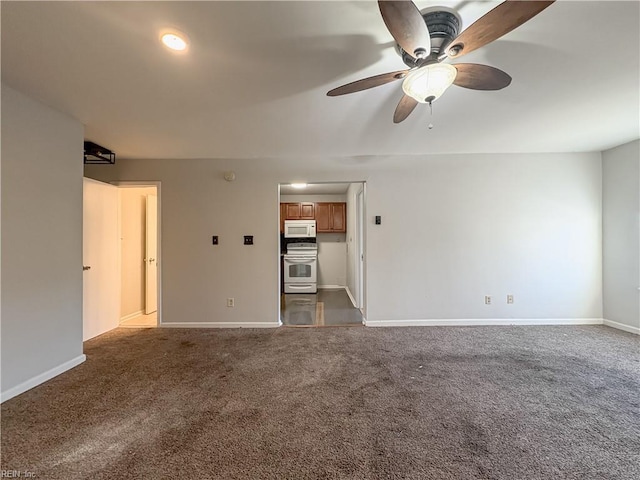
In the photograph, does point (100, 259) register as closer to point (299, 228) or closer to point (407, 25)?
point (299, 228)

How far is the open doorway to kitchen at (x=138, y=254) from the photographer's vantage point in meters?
3.85

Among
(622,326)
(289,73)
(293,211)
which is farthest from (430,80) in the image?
(293,211)

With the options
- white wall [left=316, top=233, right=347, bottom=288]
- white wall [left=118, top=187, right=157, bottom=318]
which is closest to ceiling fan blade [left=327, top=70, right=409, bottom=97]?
white wall [left=118, top=187, right=157, bottom=318]

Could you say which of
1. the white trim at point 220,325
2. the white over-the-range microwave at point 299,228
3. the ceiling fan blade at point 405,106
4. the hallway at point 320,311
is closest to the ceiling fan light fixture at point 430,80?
the ceiling fan blade at point 405,106

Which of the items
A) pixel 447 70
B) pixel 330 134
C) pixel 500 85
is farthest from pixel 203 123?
pixel 500 85

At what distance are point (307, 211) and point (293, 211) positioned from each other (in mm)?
326

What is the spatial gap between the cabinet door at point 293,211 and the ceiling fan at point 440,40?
472 centimetres

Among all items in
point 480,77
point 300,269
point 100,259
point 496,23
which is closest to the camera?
point 496,23

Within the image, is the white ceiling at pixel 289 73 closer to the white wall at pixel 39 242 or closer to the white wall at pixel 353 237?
the white wall at pixel 39 242

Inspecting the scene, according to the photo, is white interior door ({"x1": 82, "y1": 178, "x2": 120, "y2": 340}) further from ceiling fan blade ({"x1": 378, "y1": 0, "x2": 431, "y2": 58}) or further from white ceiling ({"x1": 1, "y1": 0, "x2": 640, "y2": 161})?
ceiling fan blade ({"x1": 378, "y1": 0, "x2": 431, "y2": 58})

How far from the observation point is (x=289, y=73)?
5.88ft

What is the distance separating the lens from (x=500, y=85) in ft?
5.07

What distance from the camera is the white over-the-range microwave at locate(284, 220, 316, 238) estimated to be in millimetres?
6199

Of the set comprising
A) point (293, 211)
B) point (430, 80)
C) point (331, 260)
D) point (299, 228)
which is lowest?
point (331, 260)
